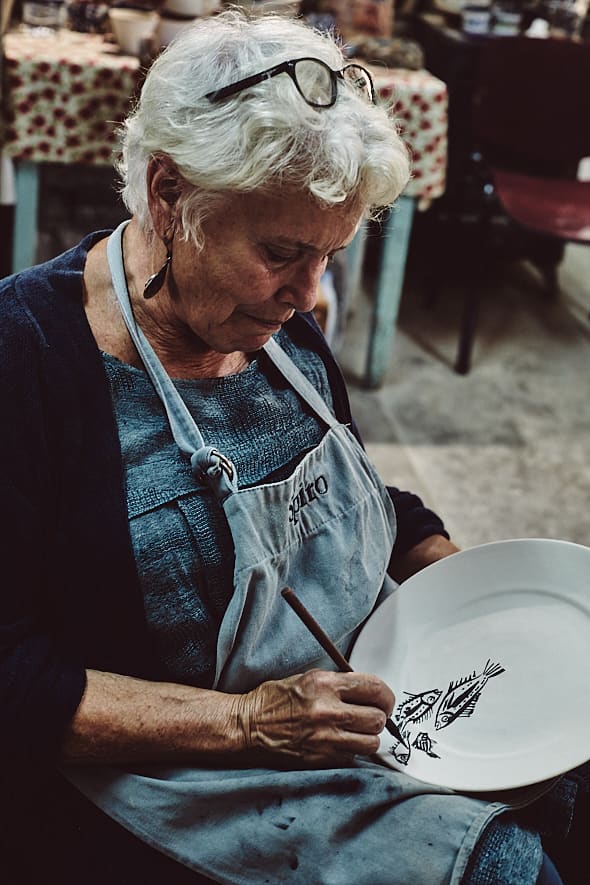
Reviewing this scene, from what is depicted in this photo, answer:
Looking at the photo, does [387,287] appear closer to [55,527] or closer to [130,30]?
[130,30]

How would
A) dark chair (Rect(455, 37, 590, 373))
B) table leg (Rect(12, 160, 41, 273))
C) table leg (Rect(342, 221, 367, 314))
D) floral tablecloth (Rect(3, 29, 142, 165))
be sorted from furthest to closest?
dark chair (Rect(455, 37, 590, 373)) → table leg (Rect(342, 221, 367, 314)) → table leg (Rect(12, 160, 41, 273)) → floral tablecloth (Rect(3, 29, 142, 165))

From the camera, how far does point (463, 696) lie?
1248mm

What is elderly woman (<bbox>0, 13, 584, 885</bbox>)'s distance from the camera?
1027 millimetres

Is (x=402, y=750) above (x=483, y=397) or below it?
above

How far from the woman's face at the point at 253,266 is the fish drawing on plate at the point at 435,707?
507 millimetres

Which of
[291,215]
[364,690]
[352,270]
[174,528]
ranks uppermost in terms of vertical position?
[291,215]

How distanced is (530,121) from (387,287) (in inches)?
42.4

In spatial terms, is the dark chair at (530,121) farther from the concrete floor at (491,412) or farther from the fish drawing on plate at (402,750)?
the fish drawing on plate at (402,750)

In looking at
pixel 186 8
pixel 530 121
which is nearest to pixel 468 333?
pixel 530 121

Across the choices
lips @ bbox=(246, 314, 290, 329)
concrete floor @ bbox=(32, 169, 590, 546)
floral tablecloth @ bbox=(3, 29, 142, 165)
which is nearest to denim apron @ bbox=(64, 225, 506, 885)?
lips @ bbox=(246, 314, 290, 329)

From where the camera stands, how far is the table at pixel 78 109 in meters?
2.77

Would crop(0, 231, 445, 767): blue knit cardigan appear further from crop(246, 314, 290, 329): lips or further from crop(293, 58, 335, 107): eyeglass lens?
crop(293, 58, 335, 107): eyeglass lens

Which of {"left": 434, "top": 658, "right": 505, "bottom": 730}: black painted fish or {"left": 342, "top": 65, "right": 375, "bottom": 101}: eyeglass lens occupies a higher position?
{"left": 342, "top": 65, "right": 375, "bottom": 101}: eyeglass lens

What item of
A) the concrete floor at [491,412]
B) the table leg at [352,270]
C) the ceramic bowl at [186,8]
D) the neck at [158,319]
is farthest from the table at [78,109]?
the neck at [158,319]
